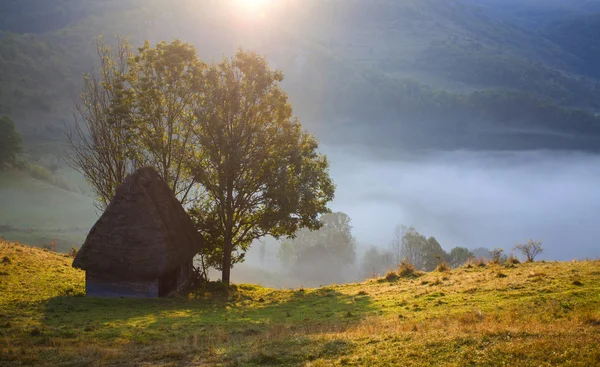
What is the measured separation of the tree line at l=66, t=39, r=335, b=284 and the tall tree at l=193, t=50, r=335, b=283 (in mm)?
68

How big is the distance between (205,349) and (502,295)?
1245 cm

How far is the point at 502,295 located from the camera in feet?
62.5

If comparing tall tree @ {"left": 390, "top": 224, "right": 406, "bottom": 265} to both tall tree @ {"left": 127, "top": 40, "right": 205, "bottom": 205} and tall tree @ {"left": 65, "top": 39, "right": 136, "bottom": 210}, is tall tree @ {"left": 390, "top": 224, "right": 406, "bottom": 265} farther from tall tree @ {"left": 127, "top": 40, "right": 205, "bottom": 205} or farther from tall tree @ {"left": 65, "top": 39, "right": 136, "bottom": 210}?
tall tree @ {"left": 127, "top": 40, "right": 205, "bottom": 205}

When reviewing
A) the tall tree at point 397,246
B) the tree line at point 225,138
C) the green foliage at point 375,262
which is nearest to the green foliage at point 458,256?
the tall tree at point 397,246

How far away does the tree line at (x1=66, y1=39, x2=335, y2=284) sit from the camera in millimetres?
31219

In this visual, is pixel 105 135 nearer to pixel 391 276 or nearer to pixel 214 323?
pixel 214 323

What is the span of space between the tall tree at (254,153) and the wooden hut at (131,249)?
17.1 ft

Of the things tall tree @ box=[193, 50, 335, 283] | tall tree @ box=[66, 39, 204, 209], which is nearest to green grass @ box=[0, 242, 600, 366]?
tall tree @ box=[193, 50, 335, 283]

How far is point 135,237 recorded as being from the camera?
26.6m

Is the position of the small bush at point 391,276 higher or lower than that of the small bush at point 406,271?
lower

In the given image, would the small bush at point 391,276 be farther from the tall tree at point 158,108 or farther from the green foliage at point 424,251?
the green foliage at point 424,251

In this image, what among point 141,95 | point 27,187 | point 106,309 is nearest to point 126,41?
point 141,95

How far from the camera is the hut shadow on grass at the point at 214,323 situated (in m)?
12.5

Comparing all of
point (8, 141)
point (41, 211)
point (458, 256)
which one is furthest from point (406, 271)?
point (41, 211)
